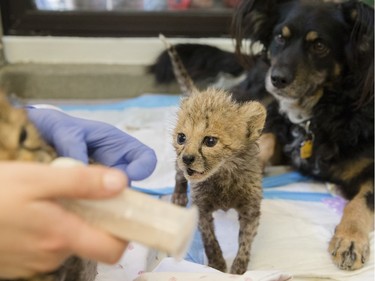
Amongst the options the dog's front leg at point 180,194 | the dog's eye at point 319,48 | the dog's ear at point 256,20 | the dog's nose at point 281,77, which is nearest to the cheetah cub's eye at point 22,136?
the dog's front leg at point 180,194

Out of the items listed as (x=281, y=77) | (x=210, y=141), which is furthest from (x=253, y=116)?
(x=281, y=77)

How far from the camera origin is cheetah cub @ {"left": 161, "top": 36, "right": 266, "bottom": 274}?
1009mm

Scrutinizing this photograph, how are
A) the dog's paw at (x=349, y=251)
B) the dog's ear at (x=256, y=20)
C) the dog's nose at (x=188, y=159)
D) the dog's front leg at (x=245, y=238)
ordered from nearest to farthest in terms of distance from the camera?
the dog's nose at (x=188, y=159), the dog's front leg at (x=245, y=238), the dog's paw at (x=349, y=251), the dog's ear at (x=256, y=20)

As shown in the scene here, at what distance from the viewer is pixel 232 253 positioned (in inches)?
52.2

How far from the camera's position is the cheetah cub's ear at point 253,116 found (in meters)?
1.06

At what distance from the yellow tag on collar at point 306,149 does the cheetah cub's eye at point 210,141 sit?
89cm

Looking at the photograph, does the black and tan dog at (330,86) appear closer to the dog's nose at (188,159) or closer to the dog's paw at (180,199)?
the dog's paw at (180,199)

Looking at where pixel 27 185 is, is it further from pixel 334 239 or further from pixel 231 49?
pixel 231 49

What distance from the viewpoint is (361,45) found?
1.73 meters

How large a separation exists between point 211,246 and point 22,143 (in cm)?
68

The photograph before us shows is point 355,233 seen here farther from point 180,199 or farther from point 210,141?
point 210,141

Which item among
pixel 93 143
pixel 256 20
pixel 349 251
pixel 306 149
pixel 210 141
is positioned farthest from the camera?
pixel 256 20

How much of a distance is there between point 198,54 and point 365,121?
3.58ft

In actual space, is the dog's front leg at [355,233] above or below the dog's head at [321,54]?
below
